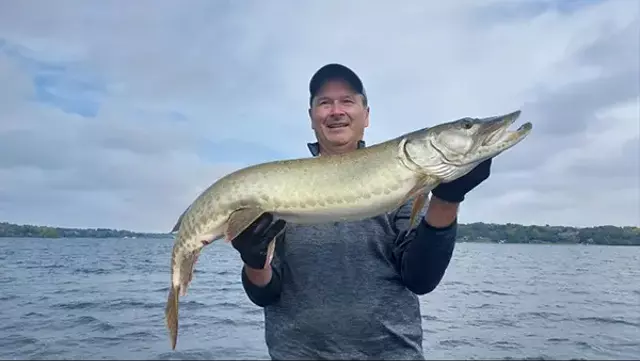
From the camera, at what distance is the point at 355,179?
3.53 meters

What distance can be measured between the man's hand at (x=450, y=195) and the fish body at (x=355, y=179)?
43 mm

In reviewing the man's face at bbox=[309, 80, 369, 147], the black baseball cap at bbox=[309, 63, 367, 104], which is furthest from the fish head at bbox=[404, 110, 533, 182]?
the black baseball cap at bbox=[309, 63, 367, 104]

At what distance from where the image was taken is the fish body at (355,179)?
3404 millimetres

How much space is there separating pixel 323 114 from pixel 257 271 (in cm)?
125

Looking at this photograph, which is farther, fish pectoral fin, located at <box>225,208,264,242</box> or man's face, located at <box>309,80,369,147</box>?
man's face, located at <box>309,80,369,147</box>

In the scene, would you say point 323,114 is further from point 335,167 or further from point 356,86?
point 335,167

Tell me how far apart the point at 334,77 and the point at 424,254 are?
1514 millimetres

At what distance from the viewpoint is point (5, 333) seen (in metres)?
10.0

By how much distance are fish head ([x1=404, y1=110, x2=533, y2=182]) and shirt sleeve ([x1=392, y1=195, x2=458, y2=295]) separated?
14.8 inches

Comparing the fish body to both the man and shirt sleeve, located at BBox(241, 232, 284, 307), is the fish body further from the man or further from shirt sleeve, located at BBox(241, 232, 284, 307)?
shirt sleeve, located at BBox(241, 232, 284, 307)

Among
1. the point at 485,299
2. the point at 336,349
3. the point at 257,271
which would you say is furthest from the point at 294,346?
the point at 485,299

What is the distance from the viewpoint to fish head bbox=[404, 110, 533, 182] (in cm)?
336

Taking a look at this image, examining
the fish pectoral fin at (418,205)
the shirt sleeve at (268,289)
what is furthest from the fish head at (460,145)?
the shirt sleeve at (268,289)

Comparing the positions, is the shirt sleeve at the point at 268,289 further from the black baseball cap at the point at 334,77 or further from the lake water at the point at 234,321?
the black baseball cap at the point at 334,77
